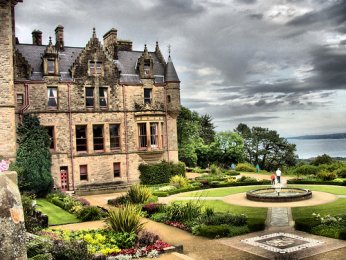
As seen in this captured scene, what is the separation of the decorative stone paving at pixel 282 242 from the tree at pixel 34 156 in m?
20.5

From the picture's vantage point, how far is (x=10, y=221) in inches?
272

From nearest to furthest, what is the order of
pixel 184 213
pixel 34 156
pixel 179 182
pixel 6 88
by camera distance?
pixel 184 213 → pixel 6 88 → pixel 34 156 → pixel 179 182

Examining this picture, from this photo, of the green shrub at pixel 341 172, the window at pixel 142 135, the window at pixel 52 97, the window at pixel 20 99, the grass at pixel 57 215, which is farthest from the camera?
the window at pixel 142 135

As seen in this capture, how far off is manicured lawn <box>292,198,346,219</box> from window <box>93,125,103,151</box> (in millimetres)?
22316

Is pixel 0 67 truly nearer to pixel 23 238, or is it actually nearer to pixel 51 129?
pixel 51 129

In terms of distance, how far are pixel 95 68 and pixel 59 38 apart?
4839 mm

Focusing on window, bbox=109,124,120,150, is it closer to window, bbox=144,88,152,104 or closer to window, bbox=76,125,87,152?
window, bbox=76,125,87,152

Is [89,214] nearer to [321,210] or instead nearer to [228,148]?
[321,210]

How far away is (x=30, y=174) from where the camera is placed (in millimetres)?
33438

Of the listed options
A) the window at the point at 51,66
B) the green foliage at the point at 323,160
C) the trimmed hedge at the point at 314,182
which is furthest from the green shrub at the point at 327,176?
the window at the point at 51,66

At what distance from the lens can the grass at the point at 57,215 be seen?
23322mm

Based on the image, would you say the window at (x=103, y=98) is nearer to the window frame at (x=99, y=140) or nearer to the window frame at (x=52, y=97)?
the window frame at (x=99, y=140)

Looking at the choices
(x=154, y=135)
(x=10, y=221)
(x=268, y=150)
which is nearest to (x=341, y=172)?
(x=154, y=135)

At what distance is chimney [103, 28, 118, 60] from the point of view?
44031mm
